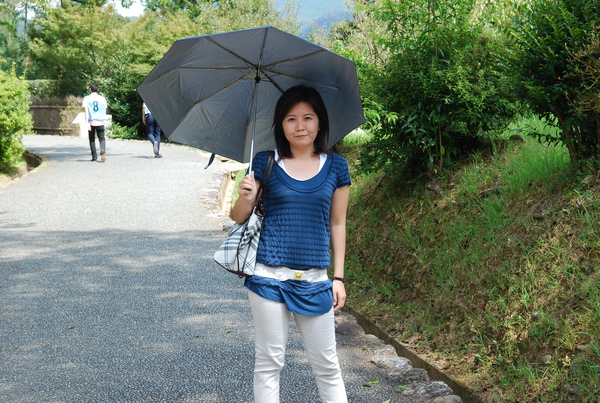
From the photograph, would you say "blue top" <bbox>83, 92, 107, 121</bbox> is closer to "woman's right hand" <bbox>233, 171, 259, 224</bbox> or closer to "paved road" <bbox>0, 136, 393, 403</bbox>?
"paved road" <bbox>0, 136, 393, 403</bbox>

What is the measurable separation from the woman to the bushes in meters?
11.3

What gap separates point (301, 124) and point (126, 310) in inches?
130

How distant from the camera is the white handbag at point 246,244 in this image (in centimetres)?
273

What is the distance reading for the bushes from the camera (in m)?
12.6

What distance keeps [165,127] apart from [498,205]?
2918 millimetres

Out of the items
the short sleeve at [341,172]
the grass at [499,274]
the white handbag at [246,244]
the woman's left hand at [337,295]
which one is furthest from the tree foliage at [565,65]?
the white handbag at [246,244]

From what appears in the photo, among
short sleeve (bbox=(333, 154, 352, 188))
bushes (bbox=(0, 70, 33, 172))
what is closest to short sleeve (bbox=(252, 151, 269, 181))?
short sleeve (bbox=(333, 154, 352, 188))

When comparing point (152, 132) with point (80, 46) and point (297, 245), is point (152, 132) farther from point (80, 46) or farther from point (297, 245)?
point (297, 245)

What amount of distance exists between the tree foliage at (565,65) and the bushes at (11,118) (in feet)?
35.8

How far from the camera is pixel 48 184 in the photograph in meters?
12.8

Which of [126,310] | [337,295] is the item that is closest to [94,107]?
[126,310]

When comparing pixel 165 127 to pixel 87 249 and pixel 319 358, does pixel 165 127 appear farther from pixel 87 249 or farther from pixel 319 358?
pixel 87 249

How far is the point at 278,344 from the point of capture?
274cm

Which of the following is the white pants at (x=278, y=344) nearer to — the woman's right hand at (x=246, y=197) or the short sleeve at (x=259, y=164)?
the woman's right hand at (x=246, y=197)
